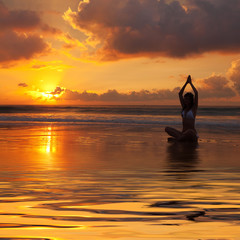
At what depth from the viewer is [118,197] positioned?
468 cm

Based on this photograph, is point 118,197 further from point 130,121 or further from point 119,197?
point 130,121

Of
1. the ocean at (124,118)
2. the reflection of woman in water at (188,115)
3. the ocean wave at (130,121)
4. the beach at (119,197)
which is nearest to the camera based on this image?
the beach at (119,197)

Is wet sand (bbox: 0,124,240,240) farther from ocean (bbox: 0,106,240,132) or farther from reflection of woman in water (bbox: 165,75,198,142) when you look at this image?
ocean (bbox: 0,106,240,132)

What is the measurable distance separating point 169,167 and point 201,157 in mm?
1814

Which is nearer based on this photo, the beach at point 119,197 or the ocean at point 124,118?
the beach at point 119,197

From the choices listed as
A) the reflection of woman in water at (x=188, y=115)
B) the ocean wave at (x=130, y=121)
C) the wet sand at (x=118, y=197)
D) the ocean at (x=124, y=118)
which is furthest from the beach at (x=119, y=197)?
the ocean wave at (x=130, y=121)

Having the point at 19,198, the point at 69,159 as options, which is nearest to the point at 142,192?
the point at 19,198

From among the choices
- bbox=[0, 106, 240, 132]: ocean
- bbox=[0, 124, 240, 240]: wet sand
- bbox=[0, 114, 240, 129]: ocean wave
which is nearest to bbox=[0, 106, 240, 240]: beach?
bbox=[0, 124, 240, 240]: wet sand

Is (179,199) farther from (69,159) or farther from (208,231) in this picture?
(69,159)

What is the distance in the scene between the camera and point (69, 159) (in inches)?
329

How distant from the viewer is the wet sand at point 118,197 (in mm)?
3395

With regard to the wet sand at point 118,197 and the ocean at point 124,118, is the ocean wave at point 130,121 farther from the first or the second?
the wet sand at point 118,197

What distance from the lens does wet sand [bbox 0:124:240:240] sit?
3.39m

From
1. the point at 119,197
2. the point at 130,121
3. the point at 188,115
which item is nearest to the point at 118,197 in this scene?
the point at 119,197
